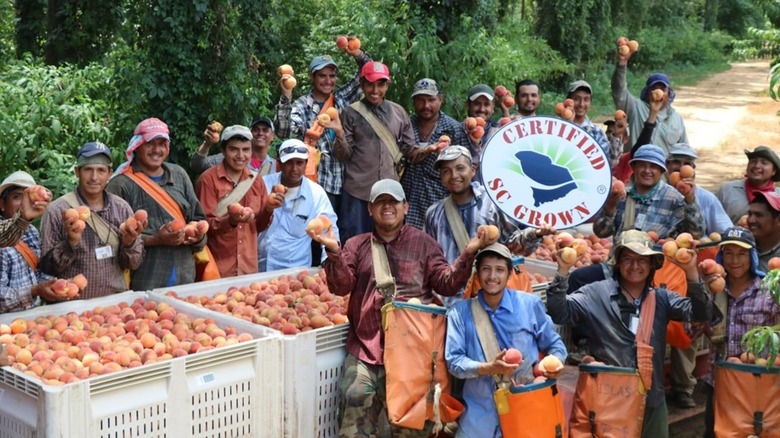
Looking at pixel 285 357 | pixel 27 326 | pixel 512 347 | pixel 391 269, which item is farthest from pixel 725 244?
pixel 27 326

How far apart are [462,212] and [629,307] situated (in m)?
1.11

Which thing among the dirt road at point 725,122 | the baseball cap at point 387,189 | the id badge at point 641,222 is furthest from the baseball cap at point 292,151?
the dirt road at point 725,122

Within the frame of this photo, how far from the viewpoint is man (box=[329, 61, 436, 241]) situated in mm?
7398

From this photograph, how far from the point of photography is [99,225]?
5.50 meters

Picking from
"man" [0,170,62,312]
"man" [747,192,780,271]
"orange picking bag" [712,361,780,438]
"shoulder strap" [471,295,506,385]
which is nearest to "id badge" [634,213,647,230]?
"man" [747,192,780,271]

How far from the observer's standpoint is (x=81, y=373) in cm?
446

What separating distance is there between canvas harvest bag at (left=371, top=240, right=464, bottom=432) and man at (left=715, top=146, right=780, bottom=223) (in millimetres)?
2965

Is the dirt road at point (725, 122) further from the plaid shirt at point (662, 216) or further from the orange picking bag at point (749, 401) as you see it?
the orange picking bag at point (749, 401)

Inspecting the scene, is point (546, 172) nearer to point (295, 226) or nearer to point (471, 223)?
point (471, 223)

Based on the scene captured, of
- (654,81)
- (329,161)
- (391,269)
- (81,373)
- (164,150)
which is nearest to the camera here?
(81,373)

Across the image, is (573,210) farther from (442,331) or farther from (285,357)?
(285,357)

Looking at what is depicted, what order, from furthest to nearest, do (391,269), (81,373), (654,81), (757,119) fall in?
(757,119) < (654,81) < (391,269) < (81,373)

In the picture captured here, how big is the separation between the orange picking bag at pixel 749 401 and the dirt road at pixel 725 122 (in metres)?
9.74

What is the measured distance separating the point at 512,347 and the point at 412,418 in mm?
626
